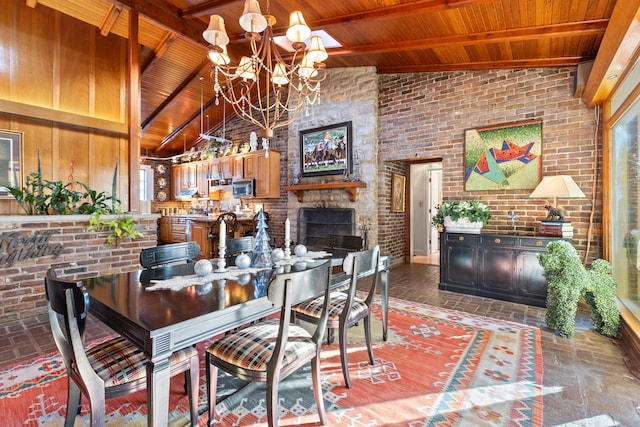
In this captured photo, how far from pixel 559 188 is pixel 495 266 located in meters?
1.14

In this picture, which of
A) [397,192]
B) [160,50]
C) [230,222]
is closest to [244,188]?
[230,222]

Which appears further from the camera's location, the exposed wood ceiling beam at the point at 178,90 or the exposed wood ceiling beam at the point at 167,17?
the exposed wood ceiling beam at the point at 178,90

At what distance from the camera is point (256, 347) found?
1527 mm

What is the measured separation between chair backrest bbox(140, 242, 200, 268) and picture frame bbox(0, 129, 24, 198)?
3387 mm

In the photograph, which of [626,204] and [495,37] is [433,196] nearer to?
[495,37]

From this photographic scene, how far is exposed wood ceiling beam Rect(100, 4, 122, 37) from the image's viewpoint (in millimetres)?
4191

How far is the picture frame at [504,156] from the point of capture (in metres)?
4.06

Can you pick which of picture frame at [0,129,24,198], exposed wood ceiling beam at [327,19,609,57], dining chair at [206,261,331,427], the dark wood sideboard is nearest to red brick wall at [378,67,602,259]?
the dark wood sideboard

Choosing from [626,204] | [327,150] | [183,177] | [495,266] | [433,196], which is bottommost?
[495,266]

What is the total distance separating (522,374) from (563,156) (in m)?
3.04

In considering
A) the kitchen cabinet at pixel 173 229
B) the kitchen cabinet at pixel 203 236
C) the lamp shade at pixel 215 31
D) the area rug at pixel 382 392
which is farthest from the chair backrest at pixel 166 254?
the kitchen cabinet at pixel 173 229

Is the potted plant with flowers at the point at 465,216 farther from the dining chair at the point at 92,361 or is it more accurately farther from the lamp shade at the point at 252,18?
the dining chair at the point at 92,361

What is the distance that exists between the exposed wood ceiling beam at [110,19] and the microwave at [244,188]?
136 inches

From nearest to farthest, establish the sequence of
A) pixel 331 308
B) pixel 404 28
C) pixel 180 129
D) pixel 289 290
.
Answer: pixel 289 290, pixel 331 308, pixel 404 28, pixel 180 129
